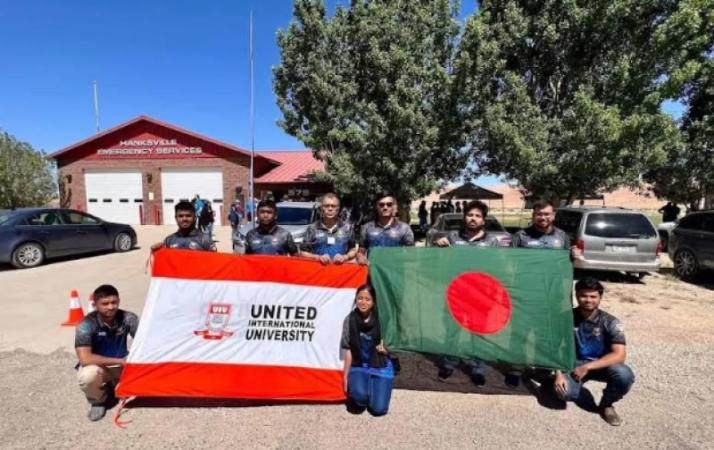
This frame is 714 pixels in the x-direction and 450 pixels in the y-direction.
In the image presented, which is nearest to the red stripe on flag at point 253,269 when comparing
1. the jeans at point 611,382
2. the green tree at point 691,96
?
the jeans at point 611,382

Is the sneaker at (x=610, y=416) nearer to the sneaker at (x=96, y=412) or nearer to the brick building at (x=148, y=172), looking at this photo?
the sneaker at (x=96, y=412)

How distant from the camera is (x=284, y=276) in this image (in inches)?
156

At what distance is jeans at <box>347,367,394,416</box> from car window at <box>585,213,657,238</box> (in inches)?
267

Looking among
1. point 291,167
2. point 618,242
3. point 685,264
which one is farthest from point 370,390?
point 291,167

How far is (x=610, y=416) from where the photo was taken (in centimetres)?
350

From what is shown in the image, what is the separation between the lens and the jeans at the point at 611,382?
3.51 m

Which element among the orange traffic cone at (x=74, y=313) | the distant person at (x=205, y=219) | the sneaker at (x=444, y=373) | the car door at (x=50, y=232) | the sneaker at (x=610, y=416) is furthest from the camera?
the distant person at (x=205, y=219)

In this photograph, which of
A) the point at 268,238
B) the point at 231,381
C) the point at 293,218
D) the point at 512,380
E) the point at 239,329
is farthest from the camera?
the point at 293,218

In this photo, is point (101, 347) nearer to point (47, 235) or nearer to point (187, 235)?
point (187, 235)

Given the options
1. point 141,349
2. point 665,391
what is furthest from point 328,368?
point 665,391

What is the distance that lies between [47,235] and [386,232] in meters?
10.5

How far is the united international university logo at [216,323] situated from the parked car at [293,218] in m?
6.64

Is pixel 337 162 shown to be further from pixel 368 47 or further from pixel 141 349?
pixel 141 349

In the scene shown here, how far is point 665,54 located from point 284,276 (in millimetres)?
→ 12767
